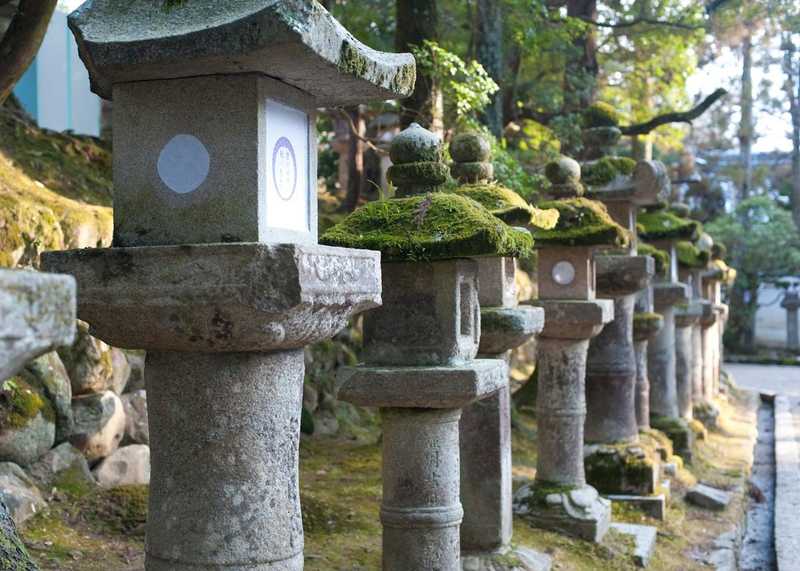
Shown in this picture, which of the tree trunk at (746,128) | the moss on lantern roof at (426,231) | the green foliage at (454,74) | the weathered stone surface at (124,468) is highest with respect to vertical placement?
the tree trunk at (746,128)

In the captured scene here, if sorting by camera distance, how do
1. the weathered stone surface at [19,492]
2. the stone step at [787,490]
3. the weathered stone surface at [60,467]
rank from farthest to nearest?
1. the stone step at [787,490]
2. the weathered stone surface at [60,467]
3. the weathered stone surface at [19,492]

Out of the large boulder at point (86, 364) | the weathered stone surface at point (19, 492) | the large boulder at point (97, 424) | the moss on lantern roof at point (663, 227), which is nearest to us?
the weathered stone surface at point (19, 492)

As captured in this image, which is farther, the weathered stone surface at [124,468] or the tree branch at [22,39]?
the weathered stone surface at [124,468]

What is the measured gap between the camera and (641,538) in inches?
347

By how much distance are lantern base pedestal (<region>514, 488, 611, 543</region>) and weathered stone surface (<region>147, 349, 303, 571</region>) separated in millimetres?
5165

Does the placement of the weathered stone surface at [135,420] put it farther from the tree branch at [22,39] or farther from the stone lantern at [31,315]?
the stone lantern at [31,315]

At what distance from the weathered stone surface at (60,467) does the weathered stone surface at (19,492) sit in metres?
0.12

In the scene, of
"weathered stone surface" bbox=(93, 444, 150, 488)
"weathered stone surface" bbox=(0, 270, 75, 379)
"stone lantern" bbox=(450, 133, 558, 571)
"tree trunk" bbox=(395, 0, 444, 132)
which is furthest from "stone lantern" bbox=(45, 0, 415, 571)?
"tree trunk" bbox=(395, 0, 444, 132)

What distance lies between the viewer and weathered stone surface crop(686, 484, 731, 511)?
1086cm

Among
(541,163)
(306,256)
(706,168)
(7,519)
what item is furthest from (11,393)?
(706,168)

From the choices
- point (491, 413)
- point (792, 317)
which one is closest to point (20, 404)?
point (491, 413)

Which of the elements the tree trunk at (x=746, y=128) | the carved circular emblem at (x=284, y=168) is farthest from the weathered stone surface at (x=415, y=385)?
the tree trunk at (x=746, y=128)

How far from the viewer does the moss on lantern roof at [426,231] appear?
5.52m

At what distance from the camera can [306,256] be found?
11.4 ft
